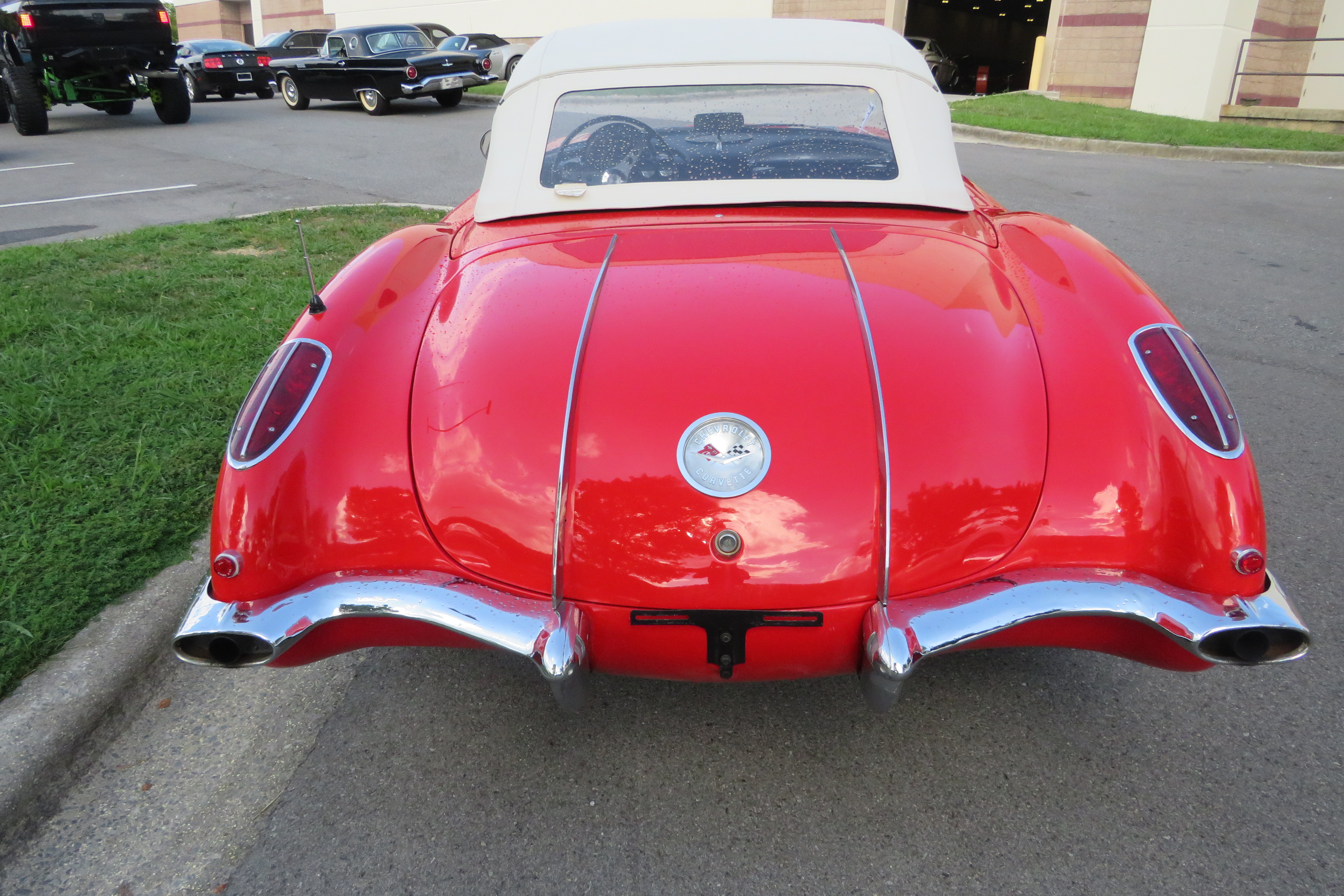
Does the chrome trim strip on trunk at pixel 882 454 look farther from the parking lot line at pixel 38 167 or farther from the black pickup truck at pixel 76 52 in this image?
the black pickup truck at pixel 76 52

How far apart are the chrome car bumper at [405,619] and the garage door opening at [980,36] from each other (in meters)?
26.5

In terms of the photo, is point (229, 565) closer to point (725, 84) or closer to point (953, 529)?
point (953, 529)

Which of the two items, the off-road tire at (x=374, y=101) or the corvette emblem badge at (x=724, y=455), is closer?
the corvette emblem badge at (x=724, y=455)

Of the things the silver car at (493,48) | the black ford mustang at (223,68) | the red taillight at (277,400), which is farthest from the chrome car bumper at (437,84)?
the red taillight at (277,400)

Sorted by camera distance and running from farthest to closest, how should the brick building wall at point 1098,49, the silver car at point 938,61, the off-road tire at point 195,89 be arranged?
the silver car at point 938,61 → the off-road tire at point 195,89 → the brick building wall at point 1098,49

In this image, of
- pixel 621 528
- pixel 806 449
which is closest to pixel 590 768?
pixel 621 528

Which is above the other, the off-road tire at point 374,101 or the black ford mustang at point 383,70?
the black ford mustang at point 383,70

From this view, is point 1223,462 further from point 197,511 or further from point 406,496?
point 197,511

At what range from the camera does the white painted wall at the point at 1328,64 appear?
17.3 meters

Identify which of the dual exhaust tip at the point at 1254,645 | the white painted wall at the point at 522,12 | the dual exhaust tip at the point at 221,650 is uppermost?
the white painted wall at the point at 522,12

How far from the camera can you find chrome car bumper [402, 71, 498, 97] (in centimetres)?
1595

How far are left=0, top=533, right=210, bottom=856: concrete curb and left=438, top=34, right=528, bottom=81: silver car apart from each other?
1640 centimetres

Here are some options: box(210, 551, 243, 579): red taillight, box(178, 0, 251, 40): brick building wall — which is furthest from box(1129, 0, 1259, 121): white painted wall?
box(178, 0, 251, 40): brick building wall

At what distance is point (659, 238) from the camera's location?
255 cm
